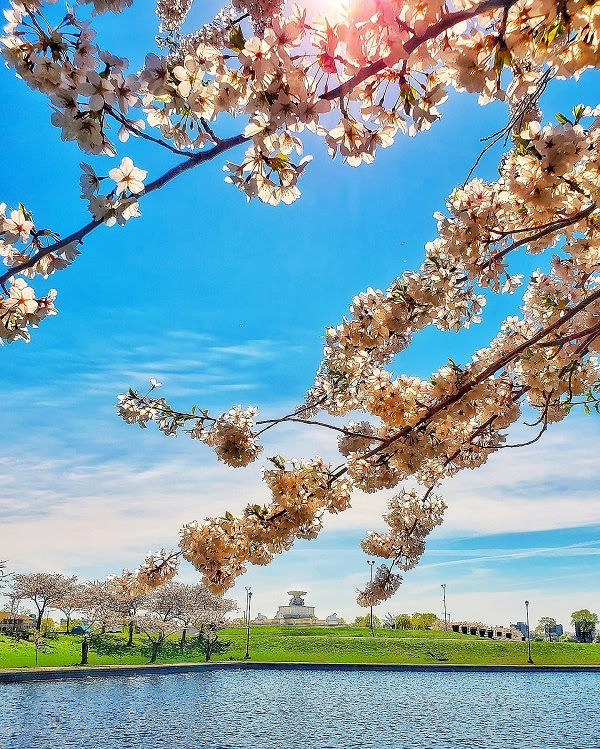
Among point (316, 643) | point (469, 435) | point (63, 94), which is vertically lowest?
point (316, 643)

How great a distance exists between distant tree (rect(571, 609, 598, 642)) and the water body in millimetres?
30391

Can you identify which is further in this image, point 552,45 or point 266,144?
point 266,144

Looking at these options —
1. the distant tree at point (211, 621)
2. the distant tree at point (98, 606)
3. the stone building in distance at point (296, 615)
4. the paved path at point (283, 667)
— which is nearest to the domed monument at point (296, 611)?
the stone building in distance at point (296, 615)

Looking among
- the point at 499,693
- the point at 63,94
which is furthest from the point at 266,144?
the point at 499,693

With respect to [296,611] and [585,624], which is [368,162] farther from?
[585,624]

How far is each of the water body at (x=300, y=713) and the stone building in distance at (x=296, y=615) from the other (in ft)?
116

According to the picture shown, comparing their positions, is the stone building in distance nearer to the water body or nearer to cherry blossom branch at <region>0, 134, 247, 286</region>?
the water body

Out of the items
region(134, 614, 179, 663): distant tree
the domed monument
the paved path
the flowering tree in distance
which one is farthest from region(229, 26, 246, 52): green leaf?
the domed monument

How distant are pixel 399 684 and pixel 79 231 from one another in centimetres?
2599

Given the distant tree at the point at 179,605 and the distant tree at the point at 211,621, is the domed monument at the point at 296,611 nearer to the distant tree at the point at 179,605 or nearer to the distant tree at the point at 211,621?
the distant tree at the point at 211,621

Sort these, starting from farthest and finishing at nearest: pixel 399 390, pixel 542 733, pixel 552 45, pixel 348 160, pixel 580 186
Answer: pixel 542 733 → pixel 399 390 → pixel 580 186 → pixel 348 160 → pixel 552 45

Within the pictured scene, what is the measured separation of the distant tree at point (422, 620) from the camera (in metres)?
64.2

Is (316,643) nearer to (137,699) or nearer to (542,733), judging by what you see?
(137,699)

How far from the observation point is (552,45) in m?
1.38
